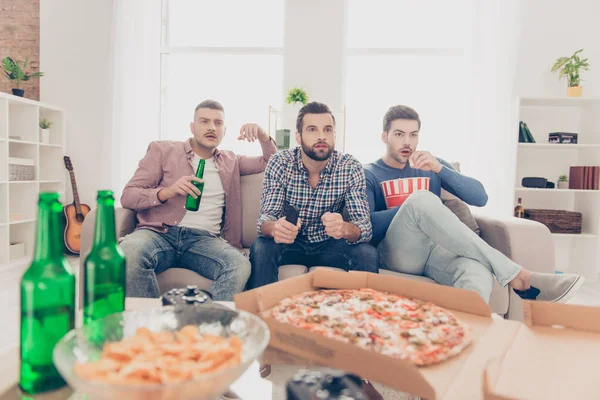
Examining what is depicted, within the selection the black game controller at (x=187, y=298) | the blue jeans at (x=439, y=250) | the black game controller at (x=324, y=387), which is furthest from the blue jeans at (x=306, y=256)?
the black game controller at (x=324, y=387)

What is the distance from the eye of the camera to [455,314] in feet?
3.20

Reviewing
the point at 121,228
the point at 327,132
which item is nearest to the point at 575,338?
the point at 327,132

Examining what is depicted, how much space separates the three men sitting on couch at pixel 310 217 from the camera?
66.1 inches

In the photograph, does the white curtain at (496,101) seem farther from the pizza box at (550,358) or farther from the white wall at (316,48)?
the pizza box at (550,358)

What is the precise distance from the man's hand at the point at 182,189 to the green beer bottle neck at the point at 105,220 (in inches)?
44.8

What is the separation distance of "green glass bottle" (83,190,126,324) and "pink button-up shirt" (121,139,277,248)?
1234 millimetres

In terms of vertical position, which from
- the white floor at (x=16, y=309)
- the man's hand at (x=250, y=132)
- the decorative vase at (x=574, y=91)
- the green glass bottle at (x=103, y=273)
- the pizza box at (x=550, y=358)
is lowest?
the white floor at (x=16, y=309)

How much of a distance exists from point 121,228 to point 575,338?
5.87ft

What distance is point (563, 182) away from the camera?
3.80 metres

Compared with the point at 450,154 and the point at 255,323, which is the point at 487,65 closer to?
the point at 450,154

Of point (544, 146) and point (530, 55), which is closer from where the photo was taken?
point (544, 146)

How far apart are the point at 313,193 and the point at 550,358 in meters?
1.40

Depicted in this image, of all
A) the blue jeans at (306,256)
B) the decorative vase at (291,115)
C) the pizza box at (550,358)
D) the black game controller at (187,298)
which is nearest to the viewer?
the pizza box at (550,358)

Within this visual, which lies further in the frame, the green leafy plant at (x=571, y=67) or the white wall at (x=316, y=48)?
the white wall at (x=316, y=48)
